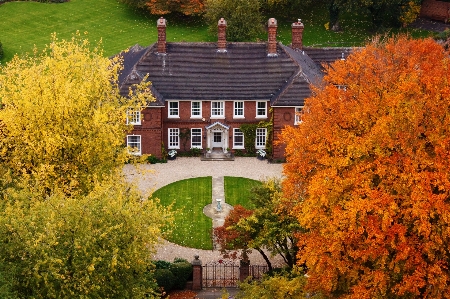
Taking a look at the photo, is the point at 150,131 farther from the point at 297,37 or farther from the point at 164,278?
the point at 164,278

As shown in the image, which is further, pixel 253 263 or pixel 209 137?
pixel 209 137

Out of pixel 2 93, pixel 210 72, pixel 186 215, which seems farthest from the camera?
pixel 210 72

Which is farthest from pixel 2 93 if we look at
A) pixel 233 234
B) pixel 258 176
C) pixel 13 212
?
pixel 258 176

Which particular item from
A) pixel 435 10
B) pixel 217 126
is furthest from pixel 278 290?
pixel 435 10

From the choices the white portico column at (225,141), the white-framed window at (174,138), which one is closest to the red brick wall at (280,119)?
the white portico column at (225,141)

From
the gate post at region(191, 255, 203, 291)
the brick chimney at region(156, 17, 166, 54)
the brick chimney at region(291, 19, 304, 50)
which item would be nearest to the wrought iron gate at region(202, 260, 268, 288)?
the gate post at region(191, 255, 203, 291)

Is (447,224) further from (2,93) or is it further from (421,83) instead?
(2,93)

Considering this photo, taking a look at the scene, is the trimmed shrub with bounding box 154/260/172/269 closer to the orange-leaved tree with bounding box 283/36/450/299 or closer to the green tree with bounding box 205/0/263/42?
the orange-leaved tree with bounding box 283/36/450/299
